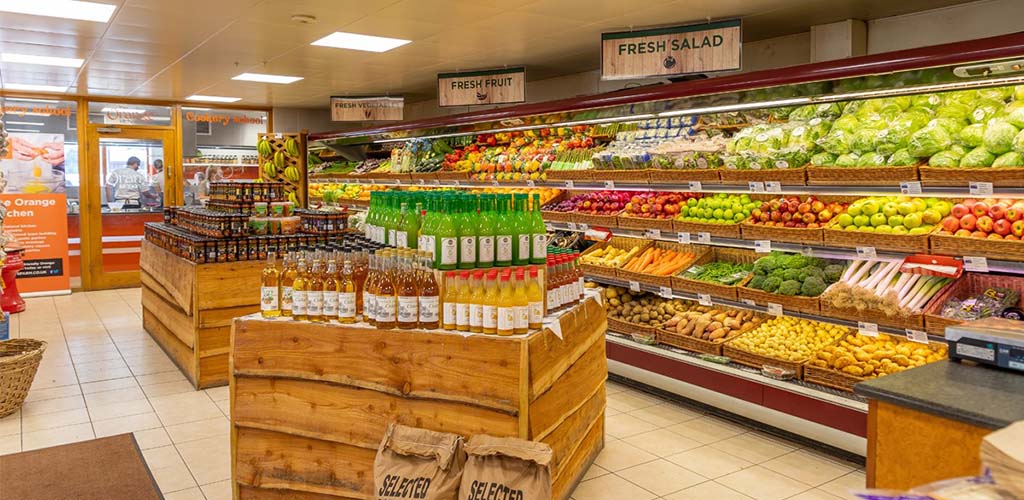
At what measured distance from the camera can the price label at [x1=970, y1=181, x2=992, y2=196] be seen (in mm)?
3656

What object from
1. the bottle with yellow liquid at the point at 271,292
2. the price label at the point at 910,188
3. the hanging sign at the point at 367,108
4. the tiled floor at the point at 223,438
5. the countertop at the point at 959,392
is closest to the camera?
the countertop at the point at 959,392

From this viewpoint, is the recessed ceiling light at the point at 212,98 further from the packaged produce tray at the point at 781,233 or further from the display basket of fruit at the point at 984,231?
the display basket of fruit at the point at 984,231

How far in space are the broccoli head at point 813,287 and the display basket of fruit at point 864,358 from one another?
1.09 ft

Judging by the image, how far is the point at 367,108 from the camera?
10008mm

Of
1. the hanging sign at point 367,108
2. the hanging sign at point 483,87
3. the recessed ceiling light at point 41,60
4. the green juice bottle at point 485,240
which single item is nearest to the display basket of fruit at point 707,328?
the green juice bottle at point 485,240

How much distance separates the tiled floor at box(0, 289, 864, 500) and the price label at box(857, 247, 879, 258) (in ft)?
3.88

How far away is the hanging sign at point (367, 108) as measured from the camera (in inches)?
388

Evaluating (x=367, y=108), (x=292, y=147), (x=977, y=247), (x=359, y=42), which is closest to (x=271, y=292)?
(x=977, y=247)

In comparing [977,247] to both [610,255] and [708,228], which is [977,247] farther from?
[610,255]

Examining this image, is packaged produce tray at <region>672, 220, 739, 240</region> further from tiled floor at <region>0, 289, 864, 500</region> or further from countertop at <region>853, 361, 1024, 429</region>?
countertop at <region>853, 361, 1024, 429</region>

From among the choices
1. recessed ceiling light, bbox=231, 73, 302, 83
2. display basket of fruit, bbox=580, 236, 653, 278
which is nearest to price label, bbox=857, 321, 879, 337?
display basket of fruit, bbox=580, 236, 653, 278

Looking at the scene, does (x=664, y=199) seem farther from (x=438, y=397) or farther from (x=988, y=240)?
(x=438, y=397)

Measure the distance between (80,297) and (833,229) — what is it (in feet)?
32.4

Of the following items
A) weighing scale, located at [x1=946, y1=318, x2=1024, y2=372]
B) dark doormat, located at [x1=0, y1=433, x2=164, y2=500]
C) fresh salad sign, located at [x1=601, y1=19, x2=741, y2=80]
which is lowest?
dark doormat, located at [x1=0, y1=433, x2=164, y2=500]
